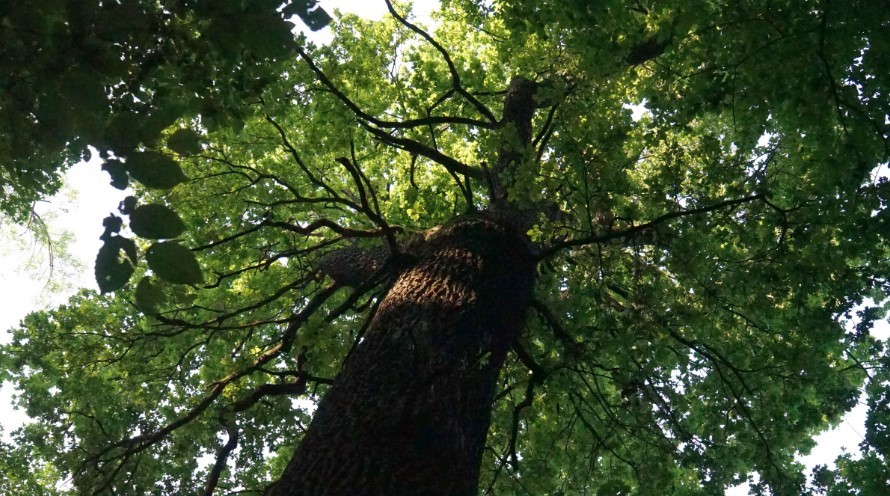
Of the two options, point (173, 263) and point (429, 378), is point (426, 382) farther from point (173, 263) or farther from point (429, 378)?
point (173, 263)

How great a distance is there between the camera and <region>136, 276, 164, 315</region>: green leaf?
4.42 ft

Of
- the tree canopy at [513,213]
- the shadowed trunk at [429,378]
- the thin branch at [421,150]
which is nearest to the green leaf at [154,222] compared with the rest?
the tree canopy at [513,213]

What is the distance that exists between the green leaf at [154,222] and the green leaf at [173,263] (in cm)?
4

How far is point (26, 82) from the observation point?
197 cm

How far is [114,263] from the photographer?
130 cm

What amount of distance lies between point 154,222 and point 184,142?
247 mm

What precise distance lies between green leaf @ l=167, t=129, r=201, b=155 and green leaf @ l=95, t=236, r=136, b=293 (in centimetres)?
24

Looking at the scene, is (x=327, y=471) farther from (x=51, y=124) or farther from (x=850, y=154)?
(x=850, y=154)

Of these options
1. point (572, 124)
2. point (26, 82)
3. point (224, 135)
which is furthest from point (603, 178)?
point (224, 135)

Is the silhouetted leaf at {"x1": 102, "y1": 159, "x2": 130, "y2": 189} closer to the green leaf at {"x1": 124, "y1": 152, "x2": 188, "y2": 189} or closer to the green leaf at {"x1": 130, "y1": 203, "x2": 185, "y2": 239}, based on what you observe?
the green leaf at {"x1": 124, "y1": 152, "x2": 188, "y2": 189}

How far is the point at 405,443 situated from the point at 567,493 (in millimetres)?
5225

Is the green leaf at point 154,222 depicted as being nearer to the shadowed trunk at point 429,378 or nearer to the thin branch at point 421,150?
the shadowed trunk at point 429,378

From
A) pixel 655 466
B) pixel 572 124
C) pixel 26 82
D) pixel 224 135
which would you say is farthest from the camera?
pixel 224 135

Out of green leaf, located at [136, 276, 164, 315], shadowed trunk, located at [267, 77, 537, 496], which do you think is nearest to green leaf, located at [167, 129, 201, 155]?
green leaf, located at [136, 276, 164, 315]
